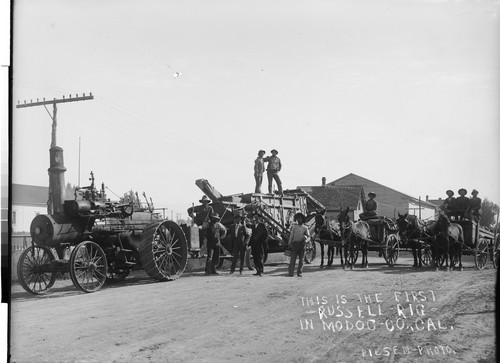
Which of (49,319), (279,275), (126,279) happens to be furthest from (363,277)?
(49,319)

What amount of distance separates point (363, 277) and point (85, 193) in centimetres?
813

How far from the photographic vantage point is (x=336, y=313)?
36.5 ft

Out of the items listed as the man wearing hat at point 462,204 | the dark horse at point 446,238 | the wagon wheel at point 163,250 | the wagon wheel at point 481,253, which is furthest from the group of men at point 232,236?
the wagon wheel at point 481,253

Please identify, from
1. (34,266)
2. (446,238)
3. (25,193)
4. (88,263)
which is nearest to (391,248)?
(446,238)

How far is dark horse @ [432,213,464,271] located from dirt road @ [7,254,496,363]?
12.1 feet

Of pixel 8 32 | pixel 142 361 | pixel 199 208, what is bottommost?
pixel 142 361

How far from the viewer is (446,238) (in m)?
18.6

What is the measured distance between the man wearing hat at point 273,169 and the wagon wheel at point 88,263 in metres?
9.11

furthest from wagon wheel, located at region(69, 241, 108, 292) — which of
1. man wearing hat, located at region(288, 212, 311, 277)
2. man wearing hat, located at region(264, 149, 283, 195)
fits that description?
man wearing hat, located at region(264, 149, 283, 195)

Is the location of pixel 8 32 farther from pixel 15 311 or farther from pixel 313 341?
pixel 313 341

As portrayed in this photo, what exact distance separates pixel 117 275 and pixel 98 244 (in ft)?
6.35

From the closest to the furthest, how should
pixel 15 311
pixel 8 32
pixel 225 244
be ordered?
1. pixel 8 32
2. pixel 15 311
3. pixel 225 244

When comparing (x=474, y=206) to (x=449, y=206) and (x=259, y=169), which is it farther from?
(x=259, y=169)

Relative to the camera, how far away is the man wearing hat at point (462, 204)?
19666 mm
